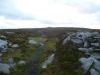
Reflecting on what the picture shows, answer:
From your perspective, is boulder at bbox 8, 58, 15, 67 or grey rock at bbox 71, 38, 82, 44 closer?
boulder at bbox 8, 58, 15, 67

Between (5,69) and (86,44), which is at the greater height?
(86,44)

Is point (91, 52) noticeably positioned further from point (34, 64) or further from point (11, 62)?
point (11, 62)

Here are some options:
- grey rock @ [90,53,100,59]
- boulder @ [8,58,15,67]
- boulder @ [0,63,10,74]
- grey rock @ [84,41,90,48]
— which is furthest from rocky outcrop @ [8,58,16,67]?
grey rock @ [84,41,90,48]

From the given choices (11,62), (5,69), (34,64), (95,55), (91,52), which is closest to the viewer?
(5,69)

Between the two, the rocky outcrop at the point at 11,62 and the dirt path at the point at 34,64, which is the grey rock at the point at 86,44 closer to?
the dirt path at the point at 34,64

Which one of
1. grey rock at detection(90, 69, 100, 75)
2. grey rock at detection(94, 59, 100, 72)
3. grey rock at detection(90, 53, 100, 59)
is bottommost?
grey rock at detection(90, 69, 100, 75)

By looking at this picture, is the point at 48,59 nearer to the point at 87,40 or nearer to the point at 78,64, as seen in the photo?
the point at 78,64

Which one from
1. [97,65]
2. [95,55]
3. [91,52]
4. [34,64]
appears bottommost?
[34,64]

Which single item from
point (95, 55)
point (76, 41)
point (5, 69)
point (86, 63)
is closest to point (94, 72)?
point (86, 63)

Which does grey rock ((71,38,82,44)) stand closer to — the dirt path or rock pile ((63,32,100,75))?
rock pile ((63,32,100,75))

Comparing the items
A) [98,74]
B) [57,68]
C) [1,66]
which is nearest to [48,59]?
[57,68]

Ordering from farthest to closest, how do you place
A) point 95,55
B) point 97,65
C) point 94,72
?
1. point 95,55
2. point 97,65
3. point 94,72
